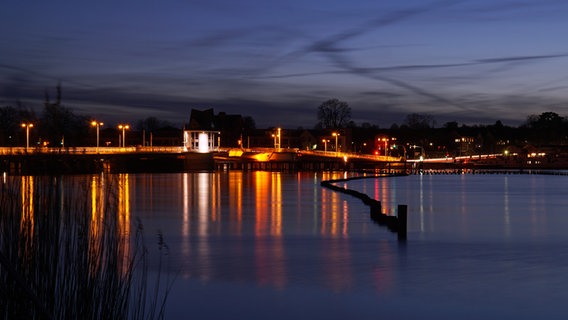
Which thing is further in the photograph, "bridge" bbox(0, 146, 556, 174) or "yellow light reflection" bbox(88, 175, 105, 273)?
"bridge" bbox(0, 146, 556, 174)

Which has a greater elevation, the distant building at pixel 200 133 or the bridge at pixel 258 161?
the distant building at pixel 200 133

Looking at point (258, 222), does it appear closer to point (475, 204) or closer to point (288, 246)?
point (288, 246)

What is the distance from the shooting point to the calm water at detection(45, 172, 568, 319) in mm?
17297

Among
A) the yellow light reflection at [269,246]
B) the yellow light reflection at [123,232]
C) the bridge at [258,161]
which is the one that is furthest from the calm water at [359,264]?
the bridge at [258,161]

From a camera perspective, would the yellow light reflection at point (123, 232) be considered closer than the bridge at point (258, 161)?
Yes

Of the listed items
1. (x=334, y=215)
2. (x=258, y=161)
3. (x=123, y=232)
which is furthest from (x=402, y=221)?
(x=258, y=161)

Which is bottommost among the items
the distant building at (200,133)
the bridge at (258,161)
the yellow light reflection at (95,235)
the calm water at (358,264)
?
the calm water at (358,264)

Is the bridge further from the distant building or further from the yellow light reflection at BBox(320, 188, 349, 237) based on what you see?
the yellow light reflection at BBox(320, 188, 349, 237)

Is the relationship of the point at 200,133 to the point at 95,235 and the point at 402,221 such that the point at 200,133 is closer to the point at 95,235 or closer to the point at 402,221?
the point at 402,221

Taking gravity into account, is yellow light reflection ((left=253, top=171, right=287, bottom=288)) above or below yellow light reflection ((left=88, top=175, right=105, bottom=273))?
below

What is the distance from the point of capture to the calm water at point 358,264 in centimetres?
1730

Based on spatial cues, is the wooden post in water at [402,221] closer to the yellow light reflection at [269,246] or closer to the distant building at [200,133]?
the yellow light reflection at [269,246]

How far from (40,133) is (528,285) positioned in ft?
45.2

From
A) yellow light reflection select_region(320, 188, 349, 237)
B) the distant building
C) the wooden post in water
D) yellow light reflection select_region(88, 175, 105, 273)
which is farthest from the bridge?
yellow light reflection select_region(88, 175, 105, 273)
